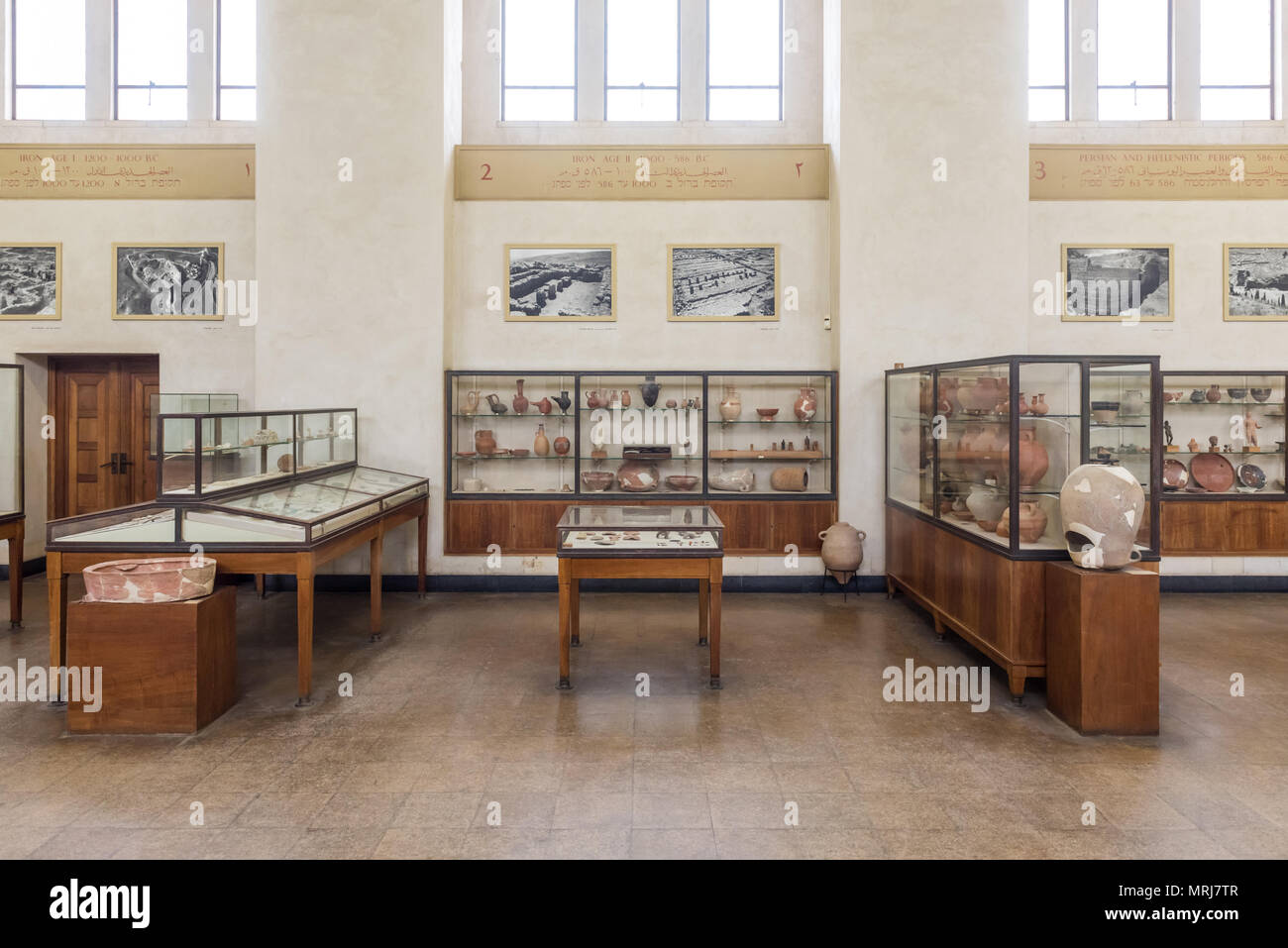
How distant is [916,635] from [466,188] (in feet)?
22.4

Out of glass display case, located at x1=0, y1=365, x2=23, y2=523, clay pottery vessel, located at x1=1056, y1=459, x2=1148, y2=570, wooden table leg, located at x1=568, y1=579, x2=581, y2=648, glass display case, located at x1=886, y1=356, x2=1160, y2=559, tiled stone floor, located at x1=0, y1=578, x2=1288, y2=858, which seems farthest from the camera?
glass display case, located at x1=0, y1=365, x2=23, y2=523

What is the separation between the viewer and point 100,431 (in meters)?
10.5

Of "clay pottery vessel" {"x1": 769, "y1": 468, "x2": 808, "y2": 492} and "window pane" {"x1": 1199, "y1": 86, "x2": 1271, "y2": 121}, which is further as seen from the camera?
"window pane" {"x1": 1199, "y1": 86, "x2": 1271, "y2": 121}

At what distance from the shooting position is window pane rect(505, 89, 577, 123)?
10500 mm

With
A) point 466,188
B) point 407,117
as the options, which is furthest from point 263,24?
point 466,188

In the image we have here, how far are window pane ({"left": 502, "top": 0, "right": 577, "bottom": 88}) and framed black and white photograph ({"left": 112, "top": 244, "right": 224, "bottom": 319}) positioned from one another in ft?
13.6

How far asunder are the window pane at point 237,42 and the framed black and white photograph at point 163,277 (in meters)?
2.21

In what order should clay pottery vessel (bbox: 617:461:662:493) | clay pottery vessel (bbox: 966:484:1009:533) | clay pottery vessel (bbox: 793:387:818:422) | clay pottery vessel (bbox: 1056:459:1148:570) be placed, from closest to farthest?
clay pottery vessel (bbox: 1056:459:1148:570)
clay pottery vessel (bbox: 966:484:1009:533)
clay pottery vessel (bbox: 617:461:662:493)
clay pottery vessel (bbox: 793:387:818:422)

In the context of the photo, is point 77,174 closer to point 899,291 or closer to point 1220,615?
point 899,291

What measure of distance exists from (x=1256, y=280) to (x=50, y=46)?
14.5 meters

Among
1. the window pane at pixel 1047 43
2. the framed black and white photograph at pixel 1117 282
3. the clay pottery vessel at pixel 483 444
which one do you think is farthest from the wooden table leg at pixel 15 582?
the window pane at pixel 1047 43

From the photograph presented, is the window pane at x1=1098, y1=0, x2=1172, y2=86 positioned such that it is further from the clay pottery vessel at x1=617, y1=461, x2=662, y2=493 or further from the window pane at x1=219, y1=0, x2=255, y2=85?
the window pane at x1=219, y1=0, x2=255, y2=85

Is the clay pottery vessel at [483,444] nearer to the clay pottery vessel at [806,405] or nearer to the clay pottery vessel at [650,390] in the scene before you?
the clay pottery vessel at [650,390]

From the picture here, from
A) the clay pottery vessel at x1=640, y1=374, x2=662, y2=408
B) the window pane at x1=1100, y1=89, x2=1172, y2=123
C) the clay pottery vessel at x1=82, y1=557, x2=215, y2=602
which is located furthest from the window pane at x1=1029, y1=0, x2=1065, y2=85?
the clay pottery vessel at x1=82, y1=557, x2=215, y2=602
